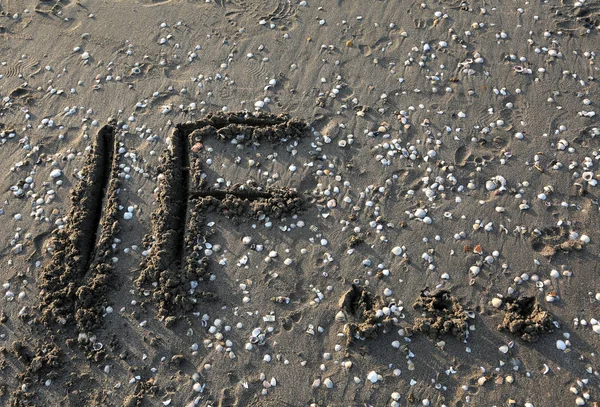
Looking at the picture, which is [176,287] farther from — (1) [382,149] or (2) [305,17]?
(2) [305,17]

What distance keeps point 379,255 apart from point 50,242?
9.47ft

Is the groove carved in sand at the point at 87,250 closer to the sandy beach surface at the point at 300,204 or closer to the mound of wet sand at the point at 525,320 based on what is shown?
the sandy beach surface at the point at 300,204

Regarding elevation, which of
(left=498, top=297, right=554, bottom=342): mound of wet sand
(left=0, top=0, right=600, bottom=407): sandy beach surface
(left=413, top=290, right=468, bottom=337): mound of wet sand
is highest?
(left=0, top=0, right=600, bottom=407): sandy beach surface

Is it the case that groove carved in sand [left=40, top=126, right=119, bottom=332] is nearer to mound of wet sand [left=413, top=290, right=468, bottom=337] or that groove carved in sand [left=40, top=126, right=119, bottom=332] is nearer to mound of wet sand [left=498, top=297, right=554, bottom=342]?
mound of wet sand [left=413, top=290, right=468, bottom=337]

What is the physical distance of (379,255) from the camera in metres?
4.57

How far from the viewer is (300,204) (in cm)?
484

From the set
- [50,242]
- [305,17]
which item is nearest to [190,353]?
[50,242]

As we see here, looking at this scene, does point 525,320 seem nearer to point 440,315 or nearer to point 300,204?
point 440,315

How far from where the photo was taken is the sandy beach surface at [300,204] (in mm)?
4129

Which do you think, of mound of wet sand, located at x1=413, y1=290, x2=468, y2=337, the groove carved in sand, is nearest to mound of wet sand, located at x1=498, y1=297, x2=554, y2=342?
mound of wet sand, located at x1=413, y1=290, x2=468, y2=337

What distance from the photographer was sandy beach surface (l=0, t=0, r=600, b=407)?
413cm

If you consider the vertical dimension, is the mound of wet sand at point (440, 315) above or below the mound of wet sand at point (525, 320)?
above

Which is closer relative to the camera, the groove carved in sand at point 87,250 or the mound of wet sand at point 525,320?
the mound of wet sand at point 525,320

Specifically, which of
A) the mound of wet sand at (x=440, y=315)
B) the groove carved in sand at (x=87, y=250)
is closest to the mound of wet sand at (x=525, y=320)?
the mound of wet sand at (x=440, y=315)
